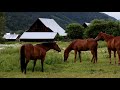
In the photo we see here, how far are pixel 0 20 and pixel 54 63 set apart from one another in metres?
16.2

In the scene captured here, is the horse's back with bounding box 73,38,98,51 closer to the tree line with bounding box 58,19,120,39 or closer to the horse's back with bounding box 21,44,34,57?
the horse's back with bounding box 21,44,34,57

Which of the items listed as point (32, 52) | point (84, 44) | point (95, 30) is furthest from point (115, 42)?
point (95, 30)

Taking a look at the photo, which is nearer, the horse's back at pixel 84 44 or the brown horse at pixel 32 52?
the brown horse at pixel 32 52

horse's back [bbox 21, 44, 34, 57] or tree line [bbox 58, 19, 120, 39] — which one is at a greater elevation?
tree line [bbox 58, 19, 120, 39]

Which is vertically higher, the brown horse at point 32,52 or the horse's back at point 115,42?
the horse's back at point 115,42

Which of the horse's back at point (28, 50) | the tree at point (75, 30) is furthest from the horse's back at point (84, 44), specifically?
the tree at point (75, 30)

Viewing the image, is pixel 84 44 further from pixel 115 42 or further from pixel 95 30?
pixel 95 30

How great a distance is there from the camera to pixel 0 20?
79.8ft

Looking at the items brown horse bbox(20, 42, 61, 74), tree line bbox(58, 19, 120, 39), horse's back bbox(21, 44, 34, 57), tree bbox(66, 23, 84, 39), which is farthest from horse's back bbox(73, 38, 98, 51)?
tree bbox(66, 23, 84, 39)

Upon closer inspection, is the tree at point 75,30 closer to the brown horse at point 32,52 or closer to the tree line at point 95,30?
the tree line at point 95,30

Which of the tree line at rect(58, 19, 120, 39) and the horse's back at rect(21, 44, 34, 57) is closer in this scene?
the horse's back at rect(21, 44, 34, 57)

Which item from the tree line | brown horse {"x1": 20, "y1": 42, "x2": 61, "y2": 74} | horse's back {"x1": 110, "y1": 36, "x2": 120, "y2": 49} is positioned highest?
the tree line
